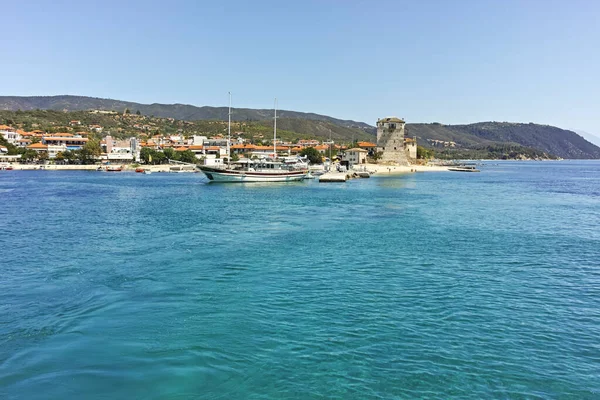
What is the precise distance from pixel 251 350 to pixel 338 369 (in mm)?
1863

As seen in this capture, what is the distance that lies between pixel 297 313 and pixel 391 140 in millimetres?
104646

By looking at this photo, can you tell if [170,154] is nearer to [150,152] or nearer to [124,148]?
[150,152]

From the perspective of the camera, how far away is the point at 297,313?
11.2 meters

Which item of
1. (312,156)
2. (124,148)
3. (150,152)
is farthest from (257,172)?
(124,148)

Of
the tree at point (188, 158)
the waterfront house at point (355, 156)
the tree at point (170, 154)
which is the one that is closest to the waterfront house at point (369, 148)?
the waterfront house at point (355, 156)

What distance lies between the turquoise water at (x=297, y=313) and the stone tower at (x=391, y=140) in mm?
89089

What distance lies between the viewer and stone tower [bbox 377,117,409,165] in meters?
111

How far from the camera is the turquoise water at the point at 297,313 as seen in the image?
26.1 feet

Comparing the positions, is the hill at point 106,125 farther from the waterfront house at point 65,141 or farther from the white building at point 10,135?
the waterfront house at point 65,141

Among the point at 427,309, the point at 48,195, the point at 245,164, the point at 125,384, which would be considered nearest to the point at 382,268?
the point at 427,309

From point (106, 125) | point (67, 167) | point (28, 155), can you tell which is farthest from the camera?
point (106, 125)

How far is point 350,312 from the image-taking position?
37.2ft

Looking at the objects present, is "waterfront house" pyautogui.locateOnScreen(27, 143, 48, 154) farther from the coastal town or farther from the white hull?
the white hull

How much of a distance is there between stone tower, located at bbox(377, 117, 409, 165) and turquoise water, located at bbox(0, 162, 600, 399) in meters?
89.1
